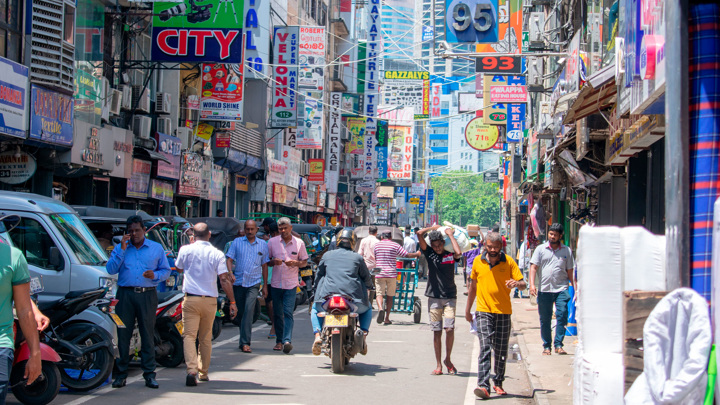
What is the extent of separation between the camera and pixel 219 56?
21.9 metres

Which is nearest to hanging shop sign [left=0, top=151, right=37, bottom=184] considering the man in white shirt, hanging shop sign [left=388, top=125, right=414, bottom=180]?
the man in white shirt

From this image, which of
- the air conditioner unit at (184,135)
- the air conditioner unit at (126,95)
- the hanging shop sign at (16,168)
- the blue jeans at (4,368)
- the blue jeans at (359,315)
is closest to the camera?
the blue jeans at (4,368)

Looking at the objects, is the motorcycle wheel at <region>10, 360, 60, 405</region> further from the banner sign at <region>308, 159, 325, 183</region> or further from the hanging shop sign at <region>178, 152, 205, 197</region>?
the banner sign at <region>308, 159, 325, 183</region>

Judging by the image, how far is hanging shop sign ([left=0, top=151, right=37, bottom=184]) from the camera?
57.3 ft

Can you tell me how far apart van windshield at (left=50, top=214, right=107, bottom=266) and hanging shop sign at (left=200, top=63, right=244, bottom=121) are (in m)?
16.5

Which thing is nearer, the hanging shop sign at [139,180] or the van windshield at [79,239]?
the van windshield at [79,239]

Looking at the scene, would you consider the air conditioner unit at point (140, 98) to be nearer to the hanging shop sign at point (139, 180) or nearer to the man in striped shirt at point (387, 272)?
the hanging shop sign at point (139, 180)

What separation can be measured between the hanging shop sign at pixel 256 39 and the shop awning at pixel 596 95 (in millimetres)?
21104

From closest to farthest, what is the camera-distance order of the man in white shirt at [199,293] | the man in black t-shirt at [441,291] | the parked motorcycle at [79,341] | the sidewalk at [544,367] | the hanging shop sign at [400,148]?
the parked motorcycle at [79,341] < the sidewalk at [544,367] < the man in white shirt at [199,293] < the man in black t-shirt at [441,291] < the hanging shop sign at [400,148]

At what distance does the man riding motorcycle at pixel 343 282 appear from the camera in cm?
1123

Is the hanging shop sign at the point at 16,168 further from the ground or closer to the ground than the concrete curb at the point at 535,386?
further from the ground

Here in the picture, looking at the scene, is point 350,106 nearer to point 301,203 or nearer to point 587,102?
point 301,203

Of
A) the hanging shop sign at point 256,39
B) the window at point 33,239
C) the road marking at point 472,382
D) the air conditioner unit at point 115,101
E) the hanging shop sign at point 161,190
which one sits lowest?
the road marking at point 472,382

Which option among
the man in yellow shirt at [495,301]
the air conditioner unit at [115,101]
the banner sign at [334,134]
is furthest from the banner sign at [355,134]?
the man in yellow shirt at [495,301]
